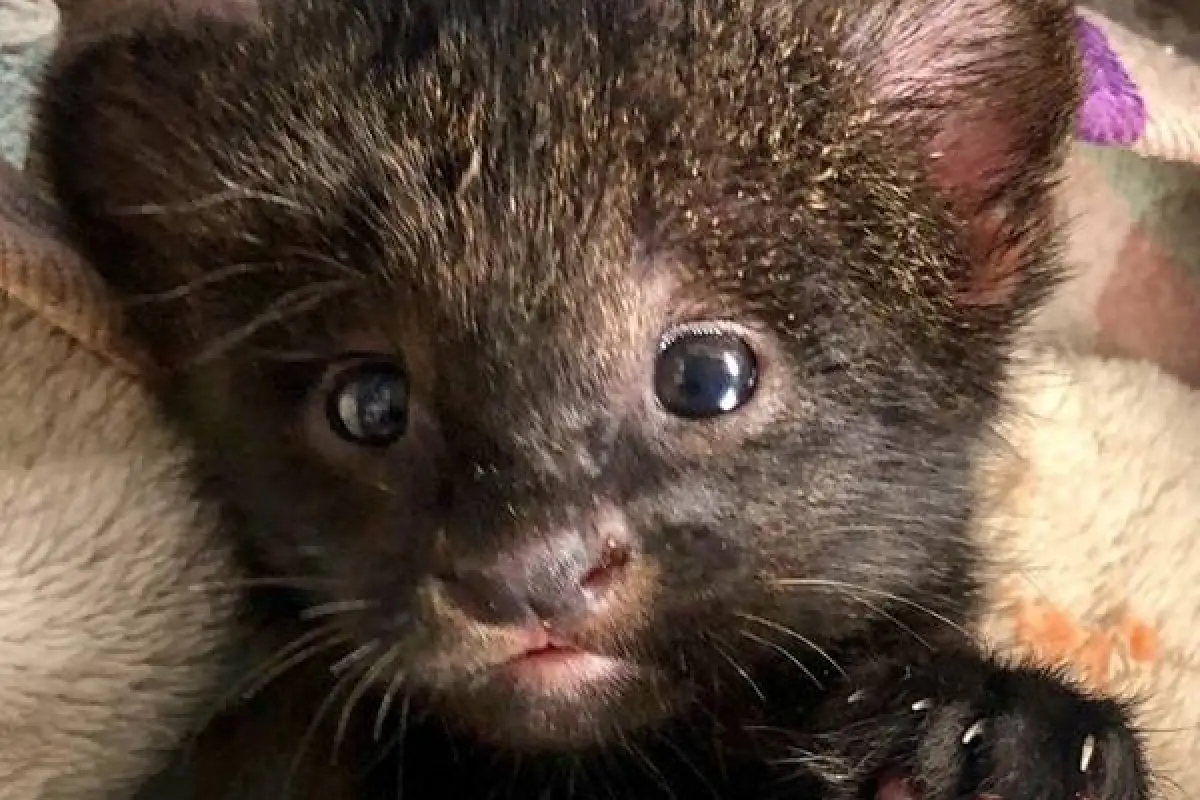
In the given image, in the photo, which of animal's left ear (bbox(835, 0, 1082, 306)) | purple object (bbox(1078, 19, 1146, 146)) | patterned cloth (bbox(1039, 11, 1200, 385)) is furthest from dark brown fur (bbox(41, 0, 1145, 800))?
patterned cloth (bbox(1039, 11, 1200, 385))

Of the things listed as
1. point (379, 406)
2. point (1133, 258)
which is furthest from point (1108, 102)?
point (379, 406)

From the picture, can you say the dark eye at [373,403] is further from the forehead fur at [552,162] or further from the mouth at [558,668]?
the mouth at [558,668]

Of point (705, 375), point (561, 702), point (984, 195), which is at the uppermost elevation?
point (984, 195)

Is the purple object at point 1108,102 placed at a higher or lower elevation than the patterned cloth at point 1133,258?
higher

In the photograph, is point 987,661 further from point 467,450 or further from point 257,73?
point 257,73

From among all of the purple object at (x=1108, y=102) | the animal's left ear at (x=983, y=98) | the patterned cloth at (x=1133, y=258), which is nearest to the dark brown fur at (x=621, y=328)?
the animal's left ear at (x=983, y=98)

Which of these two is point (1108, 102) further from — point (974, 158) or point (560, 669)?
point (560, 669)

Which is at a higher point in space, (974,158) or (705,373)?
(974,158)

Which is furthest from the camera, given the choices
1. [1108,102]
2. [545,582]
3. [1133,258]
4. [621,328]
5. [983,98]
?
[1133,258]
